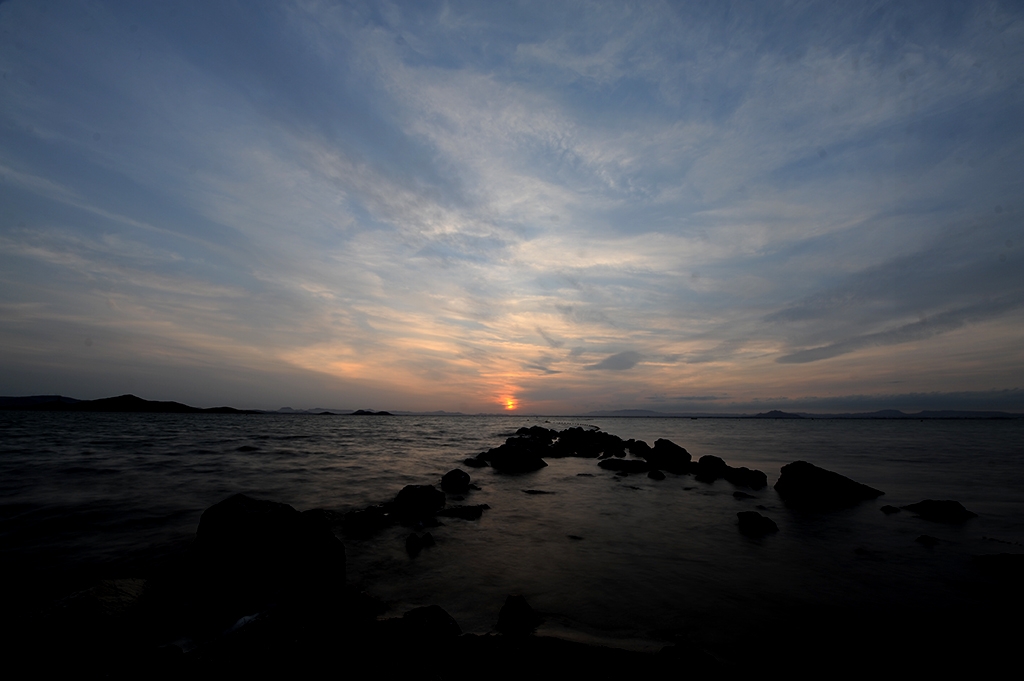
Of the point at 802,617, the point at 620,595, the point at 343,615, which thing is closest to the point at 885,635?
the point at 802,617

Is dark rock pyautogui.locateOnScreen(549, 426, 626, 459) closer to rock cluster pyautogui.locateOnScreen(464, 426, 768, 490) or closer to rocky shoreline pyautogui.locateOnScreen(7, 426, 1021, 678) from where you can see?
rock cluster pyautogui.locateOnScreen(464, 426, 768, 490)

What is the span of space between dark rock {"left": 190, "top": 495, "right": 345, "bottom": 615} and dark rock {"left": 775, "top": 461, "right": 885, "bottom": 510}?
53.5 feet

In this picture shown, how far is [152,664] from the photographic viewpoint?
4621 millimetres

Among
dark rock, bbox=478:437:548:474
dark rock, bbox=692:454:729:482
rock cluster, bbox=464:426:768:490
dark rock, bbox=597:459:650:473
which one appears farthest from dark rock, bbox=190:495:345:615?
dark rock, bbox=597:459:650:473

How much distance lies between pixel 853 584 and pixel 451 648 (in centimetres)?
826

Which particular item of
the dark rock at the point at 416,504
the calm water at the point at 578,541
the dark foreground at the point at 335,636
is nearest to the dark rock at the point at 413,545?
the calm water at the point at 578,541

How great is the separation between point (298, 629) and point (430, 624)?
1.87m

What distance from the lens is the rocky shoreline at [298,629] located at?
4.68 meters

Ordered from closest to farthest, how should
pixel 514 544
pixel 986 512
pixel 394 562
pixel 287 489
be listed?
pixel 394 562 < pixel 514 544 < pixel 986 512 < pixel 287 489

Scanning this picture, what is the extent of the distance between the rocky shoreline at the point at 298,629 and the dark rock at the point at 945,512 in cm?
538

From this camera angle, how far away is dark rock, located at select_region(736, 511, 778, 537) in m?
11.4

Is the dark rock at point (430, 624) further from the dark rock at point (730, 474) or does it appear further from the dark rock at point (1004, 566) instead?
the dark rock at point (730, 474)

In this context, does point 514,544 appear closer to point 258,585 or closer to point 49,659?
point 258,585

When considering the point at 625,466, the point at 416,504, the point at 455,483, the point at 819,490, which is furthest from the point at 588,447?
the point at 416,504
